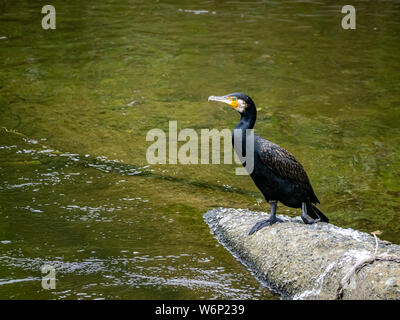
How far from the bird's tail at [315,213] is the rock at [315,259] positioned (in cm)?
8

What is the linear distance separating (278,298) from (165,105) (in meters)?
5.07

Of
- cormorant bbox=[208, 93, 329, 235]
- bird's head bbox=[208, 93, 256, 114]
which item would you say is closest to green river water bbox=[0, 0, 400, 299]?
cormorant bbox=[208, 93, 329, 235]

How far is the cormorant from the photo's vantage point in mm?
4992

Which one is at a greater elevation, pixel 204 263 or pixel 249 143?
pixel 249 143

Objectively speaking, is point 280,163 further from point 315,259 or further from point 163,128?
point 163,128

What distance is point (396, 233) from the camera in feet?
18.9

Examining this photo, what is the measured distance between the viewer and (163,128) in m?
8.35

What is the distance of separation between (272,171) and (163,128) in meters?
3.53

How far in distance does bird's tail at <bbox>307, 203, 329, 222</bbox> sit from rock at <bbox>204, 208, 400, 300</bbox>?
8cm

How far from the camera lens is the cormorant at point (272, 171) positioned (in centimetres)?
499

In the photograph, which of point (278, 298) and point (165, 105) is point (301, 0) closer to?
point (165, 105)

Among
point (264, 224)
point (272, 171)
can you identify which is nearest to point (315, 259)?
point (264, 224)

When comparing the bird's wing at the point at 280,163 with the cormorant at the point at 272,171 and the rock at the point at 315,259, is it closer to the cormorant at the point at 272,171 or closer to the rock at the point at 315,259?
the cormorant at the point at 272,171
